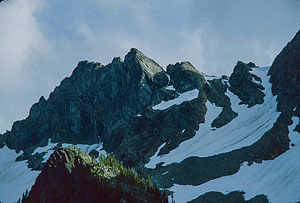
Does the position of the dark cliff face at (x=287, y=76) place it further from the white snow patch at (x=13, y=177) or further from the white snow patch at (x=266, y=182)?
the white snow patch at (x=13, y=177)

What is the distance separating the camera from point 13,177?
139m

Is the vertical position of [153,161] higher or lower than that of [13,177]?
lower

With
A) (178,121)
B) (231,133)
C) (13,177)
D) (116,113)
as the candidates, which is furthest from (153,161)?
(13,177)

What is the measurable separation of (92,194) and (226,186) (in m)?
33.3

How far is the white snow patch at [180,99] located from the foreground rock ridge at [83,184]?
223ft

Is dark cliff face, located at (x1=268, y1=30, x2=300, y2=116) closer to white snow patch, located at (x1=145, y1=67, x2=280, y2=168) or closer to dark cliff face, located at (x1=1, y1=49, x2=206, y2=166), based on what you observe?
white snow patch, located at (x1=145, y1=67, x2=280, y2=168)

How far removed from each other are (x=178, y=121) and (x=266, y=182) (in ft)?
179

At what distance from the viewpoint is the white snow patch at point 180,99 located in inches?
5049

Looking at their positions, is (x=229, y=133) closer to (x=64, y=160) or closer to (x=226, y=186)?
(x=226, y=186)

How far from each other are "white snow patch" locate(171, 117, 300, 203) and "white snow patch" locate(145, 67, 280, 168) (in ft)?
41.1

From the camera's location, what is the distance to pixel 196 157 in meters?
87.5

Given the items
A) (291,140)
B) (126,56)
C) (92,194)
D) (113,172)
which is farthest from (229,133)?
(126,56)

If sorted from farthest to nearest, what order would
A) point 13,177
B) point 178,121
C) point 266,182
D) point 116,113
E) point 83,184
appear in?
point 116,113
point 13,177
point 178,121
point 266,182
point 83,184

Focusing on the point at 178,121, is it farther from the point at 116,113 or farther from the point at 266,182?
the point at 266,182
